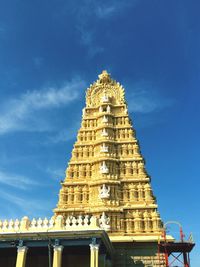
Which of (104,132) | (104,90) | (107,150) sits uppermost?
(104,90)

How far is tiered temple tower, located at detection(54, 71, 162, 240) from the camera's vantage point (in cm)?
4078

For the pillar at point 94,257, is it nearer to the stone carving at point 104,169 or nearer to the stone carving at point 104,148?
the stone carving at point 104,169

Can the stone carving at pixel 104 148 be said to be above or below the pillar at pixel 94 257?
above

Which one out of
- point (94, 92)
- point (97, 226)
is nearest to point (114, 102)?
point (94, 92)

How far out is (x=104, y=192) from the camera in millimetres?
42656

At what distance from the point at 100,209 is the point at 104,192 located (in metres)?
2.59

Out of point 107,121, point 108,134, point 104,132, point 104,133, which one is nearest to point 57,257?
point 104,133

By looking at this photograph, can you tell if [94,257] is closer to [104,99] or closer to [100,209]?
[100,209]

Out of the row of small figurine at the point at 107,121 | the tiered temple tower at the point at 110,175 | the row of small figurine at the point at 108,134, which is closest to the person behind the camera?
the tiered temple tower at the point at 110,175

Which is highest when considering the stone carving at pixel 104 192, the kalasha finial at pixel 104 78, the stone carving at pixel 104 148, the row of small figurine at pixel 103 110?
the kalasha finial at pixel 104 78

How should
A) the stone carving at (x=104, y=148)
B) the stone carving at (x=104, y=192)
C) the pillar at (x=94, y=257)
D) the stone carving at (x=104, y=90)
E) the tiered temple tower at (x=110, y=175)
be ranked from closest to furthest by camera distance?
the pillar at (x=94, y=257)
the tiered temple tower at (x=110, y=175)
the stone carving at (x=104, y=192)
the stone carving at (x=104, y=148)
the stone carving at (x=104, y=90)

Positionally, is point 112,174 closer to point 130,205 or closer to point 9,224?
point 130,205

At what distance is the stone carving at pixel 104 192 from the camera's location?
139 feet

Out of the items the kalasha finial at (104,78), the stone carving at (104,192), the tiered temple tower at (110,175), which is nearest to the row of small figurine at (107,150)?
the tiered temple tower at (110,175)
